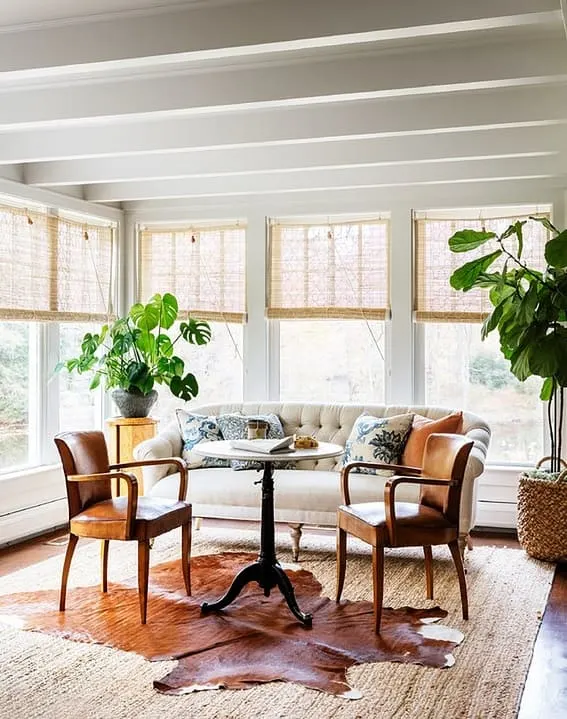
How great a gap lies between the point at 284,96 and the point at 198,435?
244cm

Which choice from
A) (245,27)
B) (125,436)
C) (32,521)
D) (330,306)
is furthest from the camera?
(330,306)

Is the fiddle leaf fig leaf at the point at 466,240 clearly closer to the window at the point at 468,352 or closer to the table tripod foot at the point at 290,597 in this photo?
the window at the point at 468,352

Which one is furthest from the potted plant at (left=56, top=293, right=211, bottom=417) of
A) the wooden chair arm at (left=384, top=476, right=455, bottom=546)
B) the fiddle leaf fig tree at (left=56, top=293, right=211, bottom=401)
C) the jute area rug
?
the wooden chair arm at (left=384, top=476, right=455, bottom=546)

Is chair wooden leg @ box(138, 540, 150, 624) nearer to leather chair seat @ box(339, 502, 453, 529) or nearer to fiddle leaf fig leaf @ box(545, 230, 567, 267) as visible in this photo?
leather chair seat @ box(339, 502, 453, 529)

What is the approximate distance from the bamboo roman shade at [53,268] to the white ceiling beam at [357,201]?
51 centimetres

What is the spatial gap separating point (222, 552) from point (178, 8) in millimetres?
3261

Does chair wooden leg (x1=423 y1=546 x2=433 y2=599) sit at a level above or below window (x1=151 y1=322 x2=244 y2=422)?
below

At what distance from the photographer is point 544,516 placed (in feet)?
16.4

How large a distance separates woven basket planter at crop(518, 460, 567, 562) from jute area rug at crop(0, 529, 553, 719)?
18.6 inches

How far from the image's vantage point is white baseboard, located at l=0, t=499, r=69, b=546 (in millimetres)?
5496

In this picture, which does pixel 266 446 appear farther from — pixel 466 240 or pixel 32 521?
pixel 32 521

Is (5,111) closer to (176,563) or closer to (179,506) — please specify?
(179,506)

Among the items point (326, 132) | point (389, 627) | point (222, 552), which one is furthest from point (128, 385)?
point (389, 627)

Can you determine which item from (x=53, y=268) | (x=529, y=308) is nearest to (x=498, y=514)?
(x=529, y=308)
